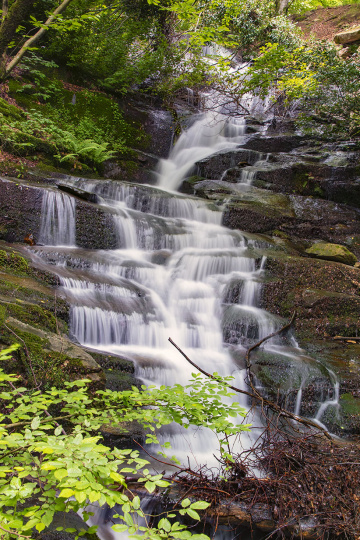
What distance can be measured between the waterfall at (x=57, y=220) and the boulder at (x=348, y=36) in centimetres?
1861

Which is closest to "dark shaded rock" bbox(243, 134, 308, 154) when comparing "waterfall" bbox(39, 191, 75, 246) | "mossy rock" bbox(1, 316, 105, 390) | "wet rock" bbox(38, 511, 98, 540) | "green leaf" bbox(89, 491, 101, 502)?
"waterfall" bbox(39, 191, 75, 246)

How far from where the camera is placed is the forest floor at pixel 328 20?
21.3 metres

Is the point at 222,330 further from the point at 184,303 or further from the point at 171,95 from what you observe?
the point at 171,95

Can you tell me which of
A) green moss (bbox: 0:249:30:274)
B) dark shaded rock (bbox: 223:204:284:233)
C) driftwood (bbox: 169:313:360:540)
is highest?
dark shaded rock (bbox: 223:204:284:233)

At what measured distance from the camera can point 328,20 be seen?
23.0 meters

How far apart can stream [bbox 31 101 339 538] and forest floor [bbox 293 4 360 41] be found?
17.9 meters

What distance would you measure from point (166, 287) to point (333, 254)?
4.39 metres

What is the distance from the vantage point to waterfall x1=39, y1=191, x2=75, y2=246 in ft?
25.1

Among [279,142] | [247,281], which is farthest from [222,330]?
[279,142]

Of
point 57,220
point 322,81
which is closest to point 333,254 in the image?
point 322,81

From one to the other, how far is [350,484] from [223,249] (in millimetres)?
6489

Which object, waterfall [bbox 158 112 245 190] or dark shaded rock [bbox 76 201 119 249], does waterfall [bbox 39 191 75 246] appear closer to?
dark shaded rock [bbox 76 201 119 249]

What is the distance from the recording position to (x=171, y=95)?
15.8 metres

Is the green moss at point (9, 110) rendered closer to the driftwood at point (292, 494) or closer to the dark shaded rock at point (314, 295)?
the dark shaded rock at point (314, 295)
